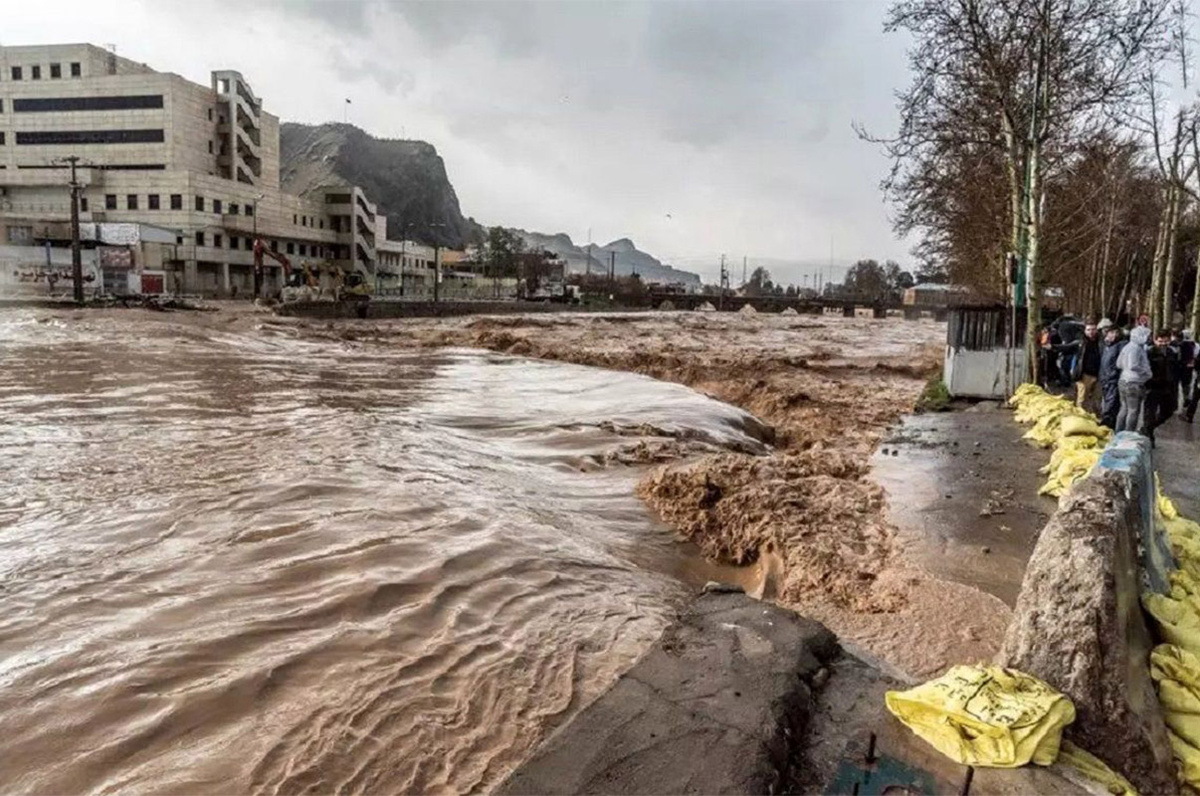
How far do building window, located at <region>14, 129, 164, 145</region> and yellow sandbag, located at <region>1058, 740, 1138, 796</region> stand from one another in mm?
76323

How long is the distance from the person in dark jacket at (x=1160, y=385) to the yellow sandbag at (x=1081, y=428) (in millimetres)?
1222

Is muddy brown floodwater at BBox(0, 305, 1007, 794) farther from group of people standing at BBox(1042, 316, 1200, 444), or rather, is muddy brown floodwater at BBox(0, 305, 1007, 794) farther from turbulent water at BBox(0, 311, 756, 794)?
group of people standing at BBox(1042, 316, 1200, 444)

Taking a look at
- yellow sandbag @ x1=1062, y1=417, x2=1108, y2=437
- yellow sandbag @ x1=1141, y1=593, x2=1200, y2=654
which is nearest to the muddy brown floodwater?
yellow sandbag @ x1=1141, y1=593, x2=1200, y2=654

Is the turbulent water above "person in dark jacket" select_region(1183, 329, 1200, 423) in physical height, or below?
below

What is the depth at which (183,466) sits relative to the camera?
8672 mm

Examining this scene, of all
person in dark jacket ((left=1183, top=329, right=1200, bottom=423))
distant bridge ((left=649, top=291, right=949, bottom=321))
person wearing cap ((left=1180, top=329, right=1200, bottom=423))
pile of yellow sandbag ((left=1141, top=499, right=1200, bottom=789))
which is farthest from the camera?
distant bridge ((left=649, top=291, right=949, bottom=321))

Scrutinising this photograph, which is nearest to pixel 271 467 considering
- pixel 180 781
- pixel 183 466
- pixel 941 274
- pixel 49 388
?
pixel 183 466

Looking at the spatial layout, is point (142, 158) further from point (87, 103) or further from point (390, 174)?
point (390, 174)

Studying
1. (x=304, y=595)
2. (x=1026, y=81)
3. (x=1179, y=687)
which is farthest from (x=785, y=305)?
(x=1179, y=687)

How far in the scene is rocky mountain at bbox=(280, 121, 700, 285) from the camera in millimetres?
143213

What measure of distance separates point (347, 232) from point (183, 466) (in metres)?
78.8

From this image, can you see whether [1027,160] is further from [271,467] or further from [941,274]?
[941,274]

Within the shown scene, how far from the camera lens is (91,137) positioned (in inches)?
2576

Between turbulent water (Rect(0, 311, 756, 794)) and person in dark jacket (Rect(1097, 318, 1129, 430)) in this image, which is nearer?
turbulent water (Rect(0, 311, 756, 794))
